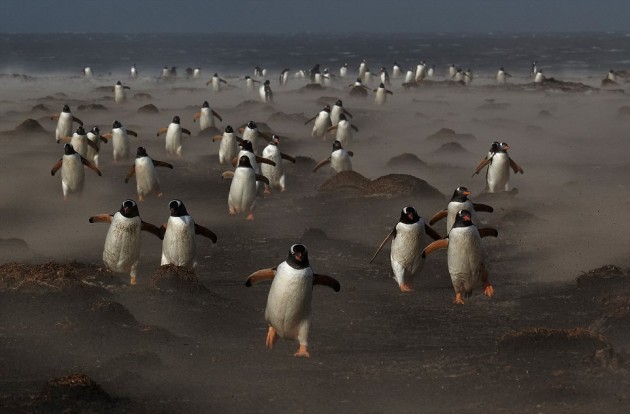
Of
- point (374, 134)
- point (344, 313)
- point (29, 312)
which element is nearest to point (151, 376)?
point (29, 312)

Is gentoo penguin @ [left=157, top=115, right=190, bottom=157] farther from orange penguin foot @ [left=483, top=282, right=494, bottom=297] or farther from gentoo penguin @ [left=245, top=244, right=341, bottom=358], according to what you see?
gentoo penguin @ [left=245, top=244, right=341, bottom=358]

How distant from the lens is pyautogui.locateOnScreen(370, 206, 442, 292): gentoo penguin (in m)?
11.2

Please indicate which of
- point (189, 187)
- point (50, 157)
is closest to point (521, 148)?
point (189, 187)

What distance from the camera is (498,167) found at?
677 inches

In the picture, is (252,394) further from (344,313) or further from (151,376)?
(344,313)

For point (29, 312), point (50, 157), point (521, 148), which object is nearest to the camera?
point (29, 312)

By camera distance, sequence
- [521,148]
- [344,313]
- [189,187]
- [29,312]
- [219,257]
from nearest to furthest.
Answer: [29,312] → [344,313] → [219,257] → [189,187] → [521,148]

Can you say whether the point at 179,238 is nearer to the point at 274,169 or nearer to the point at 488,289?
the point at 488,289

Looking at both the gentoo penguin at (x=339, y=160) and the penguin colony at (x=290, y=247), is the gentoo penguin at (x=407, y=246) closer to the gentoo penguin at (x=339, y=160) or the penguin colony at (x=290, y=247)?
the penguin colony at (x=290, y=247)

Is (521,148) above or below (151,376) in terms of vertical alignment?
above

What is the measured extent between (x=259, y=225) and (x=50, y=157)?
841 cm

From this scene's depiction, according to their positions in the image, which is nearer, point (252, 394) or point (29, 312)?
point (252, 394)

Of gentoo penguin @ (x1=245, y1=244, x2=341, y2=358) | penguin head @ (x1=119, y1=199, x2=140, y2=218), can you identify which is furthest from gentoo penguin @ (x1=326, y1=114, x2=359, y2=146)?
gentoo penguin @ (x1=245, y1=244, x2=341, y2=358)

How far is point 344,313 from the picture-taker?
10523 mm
